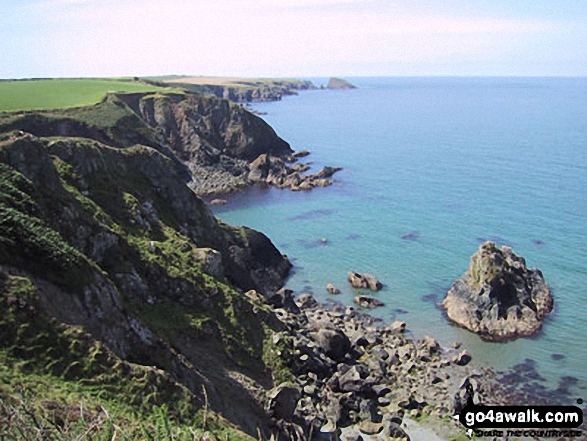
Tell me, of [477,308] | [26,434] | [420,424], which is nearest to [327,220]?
[477,308]

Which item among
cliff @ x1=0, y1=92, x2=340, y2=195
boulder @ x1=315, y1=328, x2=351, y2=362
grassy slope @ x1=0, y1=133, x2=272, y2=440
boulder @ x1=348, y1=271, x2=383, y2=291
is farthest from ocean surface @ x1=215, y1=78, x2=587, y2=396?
grassy slope @ x1=0, y1=133, x2=272, y2=440

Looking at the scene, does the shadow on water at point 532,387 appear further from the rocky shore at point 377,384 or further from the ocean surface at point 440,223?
the ocean surface at point 440,223

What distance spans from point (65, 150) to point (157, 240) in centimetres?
877

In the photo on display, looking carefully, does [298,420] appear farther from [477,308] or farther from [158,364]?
[477,308]

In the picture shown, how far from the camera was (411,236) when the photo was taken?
218 ft

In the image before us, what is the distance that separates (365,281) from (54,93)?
72105 mm

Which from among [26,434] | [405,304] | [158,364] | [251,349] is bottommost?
[405,304]

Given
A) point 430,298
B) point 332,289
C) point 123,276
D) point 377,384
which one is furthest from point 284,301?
point 123,276

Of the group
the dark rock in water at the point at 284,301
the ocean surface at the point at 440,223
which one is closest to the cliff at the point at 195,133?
the ocean surface at the point at 440,223

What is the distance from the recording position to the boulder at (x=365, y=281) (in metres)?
52.8

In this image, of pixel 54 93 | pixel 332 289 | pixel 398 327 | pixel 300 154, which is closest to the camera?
pixel 398 327

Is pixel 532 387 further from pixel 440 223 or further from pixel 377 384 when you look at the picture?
pixel 440 223

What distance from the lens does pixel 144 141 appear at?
81.4 m

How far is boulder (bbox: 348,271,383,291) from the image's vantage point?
5284 cm
